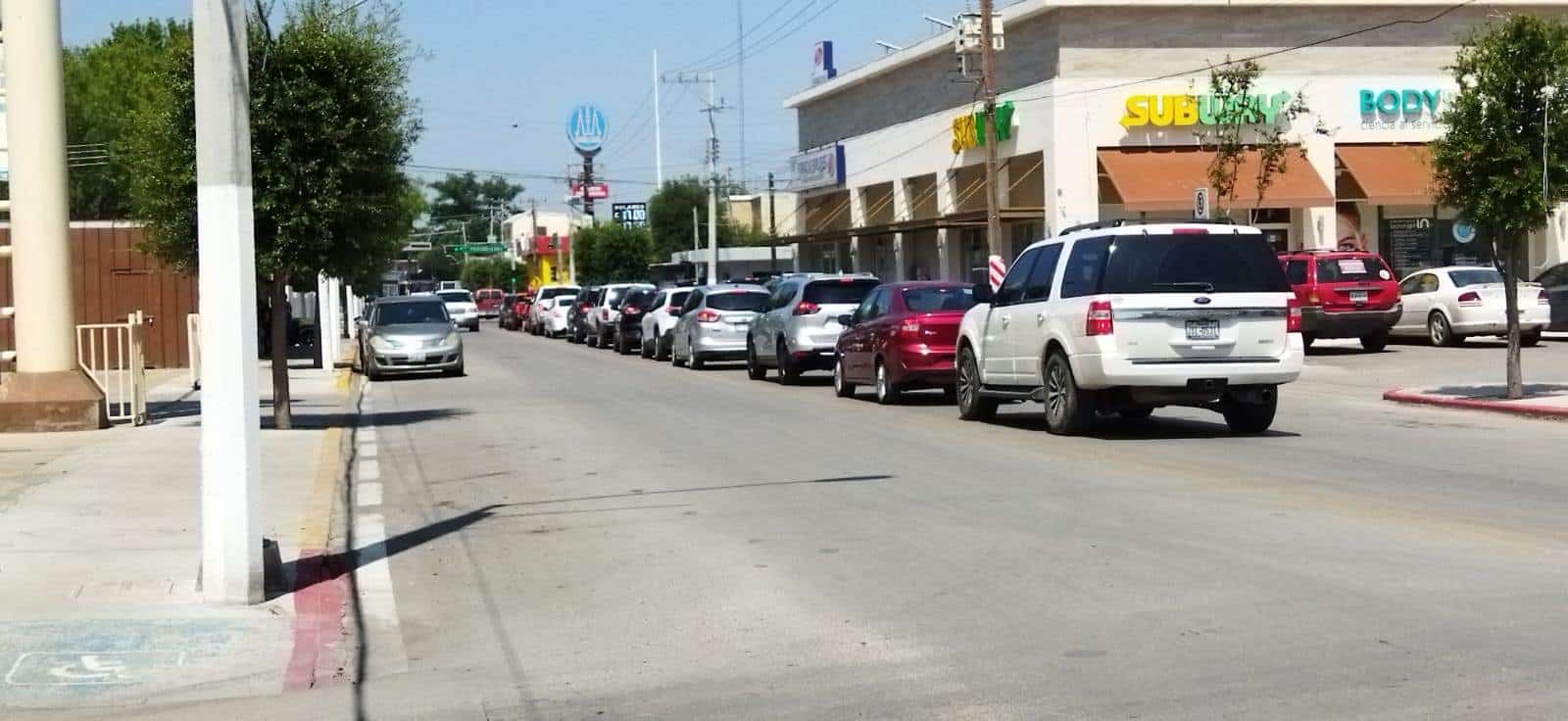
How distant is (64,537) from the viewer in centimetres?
1156

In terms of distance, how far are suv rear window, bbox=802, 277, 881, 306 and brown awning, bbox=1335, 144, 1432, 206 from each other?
85.3 ft

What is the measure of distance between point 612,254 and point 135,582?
102 meters

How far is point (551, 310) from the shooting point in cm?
6150

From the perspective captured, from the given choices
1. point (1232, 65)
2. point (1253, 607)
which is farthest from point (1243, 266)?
point (1232, 65)

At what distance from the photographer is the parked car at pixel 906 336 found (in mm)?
22406

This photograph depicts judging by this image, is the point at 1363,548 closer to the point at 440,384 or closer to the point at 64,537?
the point at 64,537

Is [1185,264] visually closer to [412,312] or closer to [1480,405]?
[1480,405]

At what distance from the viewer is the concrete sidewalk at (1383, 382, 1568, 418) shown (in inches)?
755

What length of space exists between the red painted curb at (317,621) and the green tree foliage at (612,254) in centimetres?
10064

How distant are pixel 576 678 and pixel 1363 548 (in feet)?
15.5

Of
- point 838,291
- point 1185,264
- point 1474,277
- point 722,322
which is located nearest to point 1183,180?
point 1474,277

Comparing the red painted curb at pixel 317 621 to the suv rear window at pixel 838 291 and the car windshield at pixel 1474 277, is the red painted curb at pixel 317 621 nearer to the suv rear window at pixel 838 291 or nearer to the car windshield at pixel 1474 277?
the suv rear window at pixel 838 291

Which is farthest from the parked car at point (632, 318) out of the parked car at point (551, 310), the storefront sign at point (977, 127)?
the parked car at point (551, 310)

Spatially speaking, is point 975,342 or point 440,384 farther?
point 440,384
